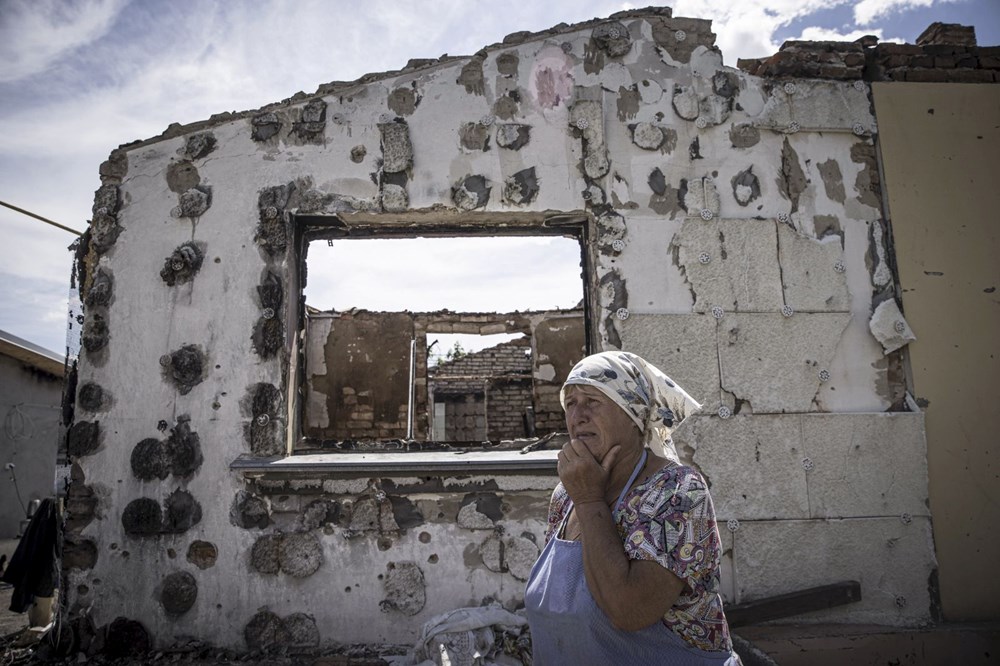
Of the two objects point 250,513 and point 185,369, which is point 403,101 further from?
point 250,513

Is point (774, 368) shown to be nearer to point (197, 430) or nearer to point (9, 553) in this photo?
point (197, 430)

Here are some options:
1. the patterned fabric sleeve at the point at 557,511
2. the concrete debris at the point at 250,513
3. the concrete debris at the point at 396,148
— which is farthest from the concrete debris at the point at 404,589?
the concrete debris at the point at 396,148

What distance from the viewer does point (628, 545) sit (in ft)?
5.08

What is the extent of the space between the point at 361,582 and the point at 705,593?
2.40 metres

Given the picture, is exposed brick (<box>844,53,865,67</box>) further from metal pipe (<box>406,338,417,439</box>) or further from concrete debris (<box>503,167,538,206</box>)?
metal pipe (<box>406,338,417,439</box>)

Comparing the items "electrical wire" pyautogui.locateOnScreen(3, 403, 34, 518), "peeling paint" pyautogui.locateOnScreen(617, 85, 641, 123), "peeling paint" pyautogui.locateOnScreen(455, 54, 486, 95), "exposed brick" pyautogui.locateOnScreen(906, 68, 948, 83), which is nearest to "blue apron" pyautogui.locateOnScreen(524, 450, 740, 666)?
"peeling paint" pyautogui.locateOnScreen(617, 85, 641, 123)

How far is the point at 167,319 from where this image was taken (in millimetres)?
3762

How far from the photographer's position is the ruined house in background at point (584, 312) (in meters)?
3.48

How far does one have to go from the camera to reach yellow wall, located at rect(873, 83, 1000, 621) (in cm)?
356

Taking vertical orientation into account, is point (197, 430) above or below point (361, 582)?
above

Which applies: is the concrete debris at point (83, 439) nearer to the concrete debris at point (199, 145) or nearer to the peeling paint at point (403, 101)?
the concrete debris at point (199, 145)

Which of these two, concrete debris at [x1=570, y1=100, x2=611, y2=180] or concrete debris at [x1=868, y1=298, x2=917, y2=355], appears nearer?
concrete debris at [x1=868, y1=298, x2=917, y2=355]

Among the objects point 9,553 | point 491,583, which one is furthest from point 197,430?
point 9,553

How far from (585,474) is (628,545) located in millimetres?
208
